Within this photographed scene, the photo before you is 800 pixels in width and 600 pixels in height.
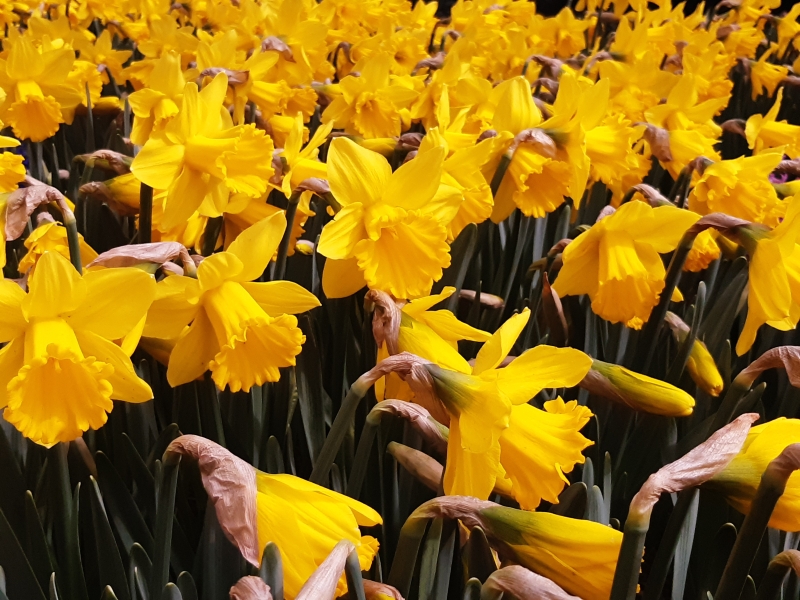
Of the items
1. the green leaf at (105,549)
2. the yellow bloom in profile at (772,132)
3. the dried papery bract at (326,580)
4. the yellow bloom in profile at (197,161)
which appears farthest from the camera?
the yellow bloom in profile at (772,132)

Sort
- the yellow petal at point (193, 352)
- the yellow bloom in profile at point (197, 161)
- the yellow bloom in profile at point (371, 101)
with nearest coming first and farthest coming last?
the yellow petal at point (193, 352) → the yellow bloom in profile at point (197, 161) → the yellow bloom in profile at point (371, 101)

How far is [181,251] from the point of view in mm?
1149

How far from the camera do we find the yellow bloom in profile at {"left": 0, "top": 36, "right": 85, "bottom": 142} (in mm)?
2162

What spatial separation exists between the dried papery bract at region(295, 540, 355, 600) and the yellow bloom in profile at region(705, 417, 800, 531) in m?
0.45

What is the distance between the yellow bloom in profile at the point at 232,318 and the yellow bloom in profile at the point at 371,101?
127cm

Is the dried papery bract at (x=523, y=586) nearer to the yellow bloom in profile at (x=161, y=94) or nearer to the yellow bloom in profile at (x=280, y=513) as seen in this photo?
the yellow bloom in profile at (x=280, y=513)

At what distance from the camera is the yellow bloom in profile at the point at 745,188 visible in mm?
1868

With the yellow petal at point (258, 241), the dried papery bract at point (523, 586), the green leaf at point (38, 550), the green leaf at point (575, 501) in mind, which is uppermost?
the yellow petal at point (258, 241)

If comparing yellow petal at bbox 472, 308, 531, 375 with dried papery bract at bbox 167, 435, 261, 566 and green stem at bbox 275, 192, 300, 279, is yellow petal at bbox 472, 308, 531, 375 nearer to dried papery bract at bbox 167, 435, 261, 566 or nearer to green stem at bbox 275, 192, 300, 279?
dried papery bract at bbox 167, 435, 261, 566

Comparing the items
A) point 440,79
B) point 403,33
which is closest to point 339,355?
point 440,79

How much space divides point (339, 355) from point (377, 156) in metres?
0.45

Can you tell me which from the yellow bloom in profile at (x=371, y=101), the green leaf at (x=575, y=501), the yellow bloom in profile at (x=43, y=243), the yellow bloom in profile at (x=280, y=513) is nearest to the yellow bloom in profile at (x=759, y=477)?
the green leaf at (x=575, y=501)

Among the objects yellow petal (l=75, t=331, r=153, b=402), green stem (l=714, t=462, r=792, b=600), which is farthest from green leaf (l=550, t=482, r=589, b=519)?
yellow petal (l=75, t=331, r=153, b=402)

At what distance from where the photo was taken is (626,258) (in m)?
1.52
